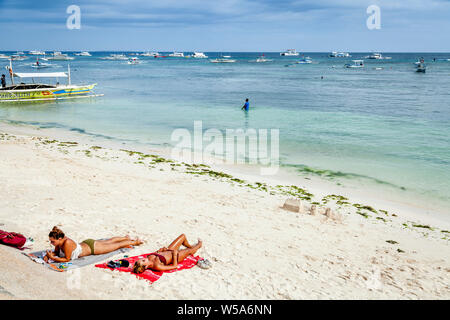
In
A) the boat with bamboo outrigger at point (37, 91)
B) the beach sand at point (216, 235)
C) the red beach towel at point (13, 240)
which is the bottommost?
the beach sand at point (216, 235)

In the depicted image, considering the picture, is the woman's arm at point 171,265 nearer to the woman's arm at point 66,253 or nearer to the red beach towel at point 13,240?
the woman's arm at point 66,253

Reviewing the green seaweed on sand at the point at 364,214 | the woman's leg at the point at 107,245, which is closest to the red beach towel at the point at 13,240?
the woman's leg at the point at 107,245

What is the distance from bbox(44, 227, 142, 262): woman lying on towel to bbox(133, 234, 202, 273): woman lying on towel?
963 millimetres

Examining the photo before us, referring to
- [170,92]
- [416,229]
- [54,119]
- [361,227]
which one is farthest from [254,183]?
[170,92]

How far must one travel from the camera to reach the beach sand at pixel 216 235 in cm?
625

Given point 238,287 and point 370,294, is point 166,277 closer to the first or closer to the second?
point 238,287

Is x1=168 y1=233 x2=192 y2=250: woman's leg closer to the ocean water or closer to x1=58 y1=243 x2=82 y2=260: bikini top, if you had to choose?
x1=58 y1=243 x2=82 y2=260: bikini top

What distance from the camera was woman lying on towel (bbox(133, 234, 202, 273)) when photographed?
21.4ft

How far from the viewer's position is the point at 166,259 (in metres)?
6.85

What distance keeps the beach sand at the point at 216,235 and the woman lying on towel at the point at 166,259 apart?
8.7 inches

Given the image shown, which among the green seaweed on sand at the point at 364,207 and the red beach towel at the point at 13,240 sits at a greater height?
the red beach towel at the point at 13,240

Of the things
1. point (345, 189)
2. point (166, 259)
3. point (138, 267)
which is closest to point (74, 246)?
point (138, 267)

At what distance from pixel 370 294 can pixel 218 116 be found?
81.4 feet

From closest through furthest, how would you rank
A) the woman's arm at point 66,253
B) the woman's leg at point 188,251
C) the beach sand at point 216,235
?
1. the beach sand at point 216,235
2. the woman's arm at point 66,253
3. the woman's leg at point 188,251
